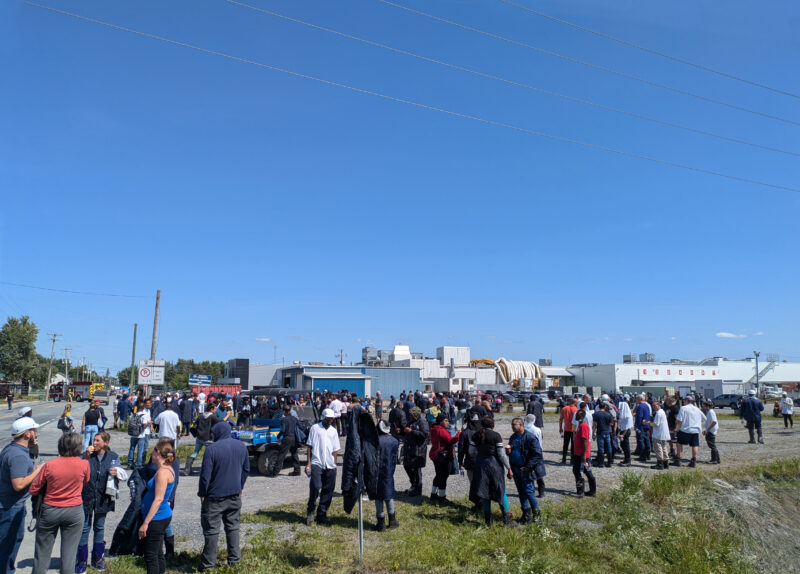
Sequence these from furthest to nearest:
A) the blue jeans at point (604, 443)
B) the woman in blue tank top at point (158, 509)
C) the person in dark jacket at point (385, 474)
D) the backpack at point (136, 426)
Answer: the backpack at point (136, 426), the blue jeans at point (604, 443), the person in dark jacket at point (385, 474), the woman in blue tank top at point (158, 509)

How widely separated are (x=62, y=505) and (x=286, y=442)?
798 centimetres

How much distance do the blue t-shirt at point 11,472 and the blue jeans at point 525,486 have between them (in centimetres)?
669

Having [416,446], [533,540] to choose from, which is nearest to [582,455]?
[533,540]

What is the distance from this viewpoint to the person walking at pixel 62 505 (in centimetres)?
559

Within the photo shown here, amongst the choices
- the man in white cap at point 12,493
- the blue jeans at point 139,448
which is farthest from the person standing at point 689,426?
the man in white cap at point 12,493

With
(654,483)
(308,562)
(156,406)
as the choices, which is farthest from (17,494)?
(156,406)

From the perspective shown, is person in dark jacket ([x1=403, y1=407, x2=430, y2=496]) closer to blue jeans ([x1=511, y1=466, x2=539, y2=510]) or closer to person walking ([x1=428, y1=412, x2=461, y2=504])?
person walking ([x1=428, y1=412, x2=461, y2=504])

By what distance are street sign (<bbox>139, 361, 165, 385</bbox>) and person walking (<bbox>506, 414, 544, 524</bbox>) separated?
78.5ft

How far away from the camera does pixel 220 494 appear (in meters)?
6.52

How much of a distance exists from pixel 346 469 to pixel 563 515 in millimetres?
4133

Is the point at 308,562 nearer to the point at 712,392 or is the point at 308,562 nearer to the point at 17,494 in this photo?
the point at 17,494

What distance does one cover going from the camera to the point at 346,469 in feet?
26.5

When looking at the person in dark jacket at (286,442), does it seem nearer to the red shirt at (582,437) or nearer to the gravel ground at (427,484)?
the gravel ground at (427,484)

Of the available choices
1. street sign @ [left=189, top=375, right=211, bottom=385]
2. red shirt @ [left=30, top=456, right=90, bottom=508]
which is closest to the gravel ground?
red shirt @ [left=30, top=456, right=90, bottom=508]
